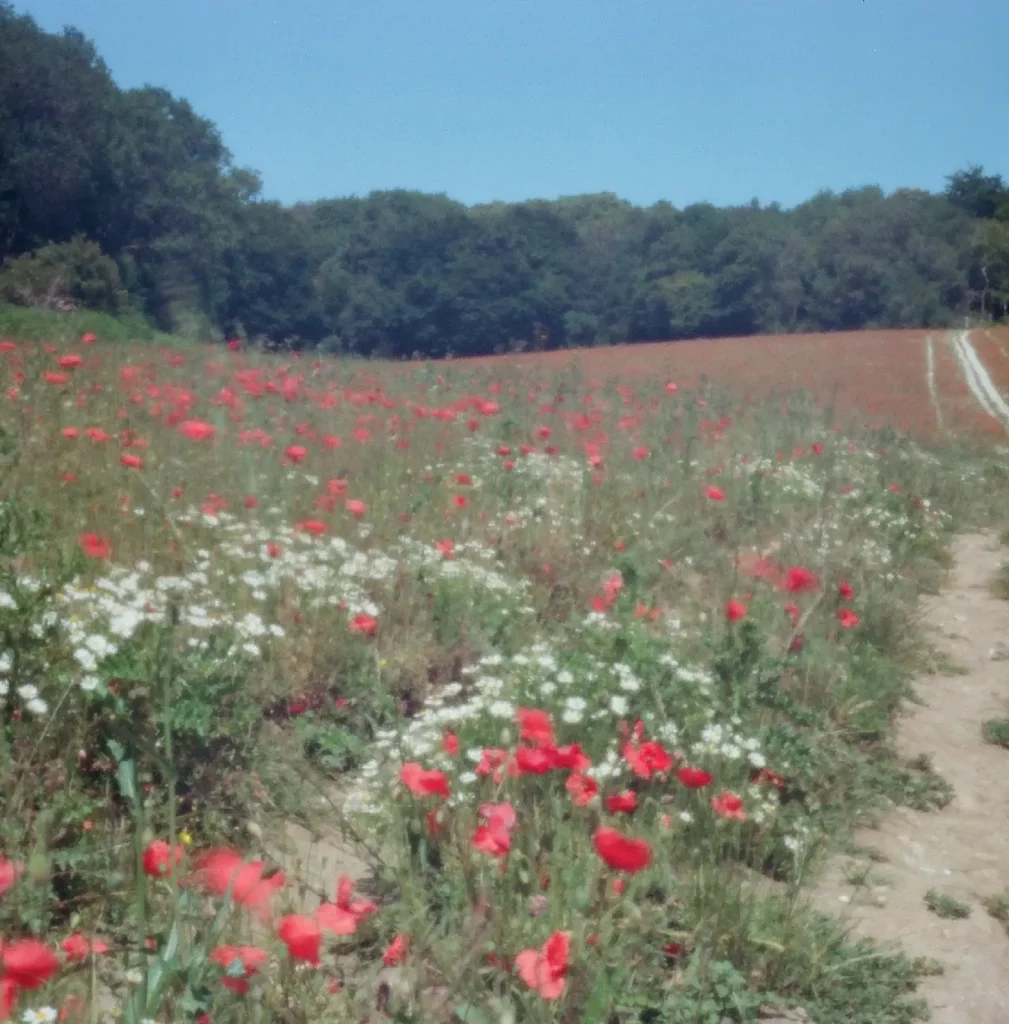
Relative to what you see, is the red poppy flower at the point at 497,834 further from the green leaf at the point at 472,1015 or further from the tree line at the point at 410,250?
the tree line at the point at 410,250

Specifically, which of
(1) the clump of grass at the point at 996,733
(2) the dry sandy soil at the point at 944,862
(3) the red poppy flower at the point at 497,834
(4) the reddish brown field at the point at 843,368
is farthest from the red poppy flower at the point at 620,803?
(4) the reddish brown field at the point at 843,368

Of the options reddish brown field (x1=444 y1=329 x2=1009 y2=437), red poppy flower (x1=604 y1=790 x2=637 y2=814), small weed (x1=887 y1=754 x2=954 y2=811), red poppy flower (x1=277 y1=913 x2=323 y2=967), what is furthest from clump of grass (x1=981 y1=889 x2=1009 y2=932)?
reddish brown field (x1=444 y1=329 x2=1009 y2=437)

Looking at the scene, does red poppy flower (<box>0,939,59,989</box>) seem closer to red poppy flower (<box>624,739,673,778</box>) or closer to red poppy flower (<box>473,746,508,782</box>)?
red poppy flower (<box>473,746,508,782</box>)

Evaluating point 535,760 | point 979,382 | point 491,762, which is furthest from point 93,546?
point 979,382

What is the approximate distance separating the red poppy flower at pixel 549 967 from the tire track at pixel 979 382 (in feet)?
54.7

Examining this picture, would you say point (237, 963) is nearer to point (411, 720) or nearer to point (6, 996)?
point (6, 996)

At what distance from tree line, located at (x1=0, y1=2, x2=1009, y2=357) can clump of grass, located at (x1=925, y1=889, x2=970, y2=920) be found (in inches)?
802

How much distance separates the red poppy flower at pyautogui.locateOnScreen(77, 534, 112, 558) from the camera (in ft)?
11.6

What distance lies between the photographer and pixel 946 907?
350 cm

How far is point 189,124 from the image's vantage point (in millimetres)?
41688

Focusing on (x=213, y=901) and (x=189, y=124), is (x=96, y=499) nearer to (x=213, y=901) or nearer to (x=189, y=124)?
(x=213, y=901)

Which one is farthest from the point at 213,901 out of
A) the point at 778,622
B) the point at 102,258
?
the point at 102,258

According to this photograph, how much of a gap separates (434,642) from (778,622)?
1.75 metres

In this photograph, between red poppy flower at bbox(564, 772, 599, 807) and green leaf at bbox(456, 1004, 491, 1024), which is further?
red poppy flower at bbox(564, 772, 599, 807)
